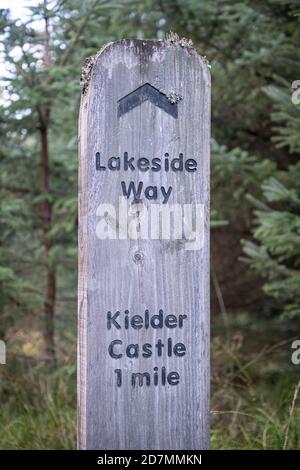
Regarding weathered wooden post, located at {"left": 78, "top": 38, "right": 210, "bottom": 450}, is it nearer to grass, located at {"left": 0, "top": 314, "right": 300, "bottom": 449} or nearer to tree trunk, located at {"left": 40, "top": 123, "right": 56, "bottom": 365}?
grass, located at {"left": 0, "top": 314, "right": 300, "bottom": 449}

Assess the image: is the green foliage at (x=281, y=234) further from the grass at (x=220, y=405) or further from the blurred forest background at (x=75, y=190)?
the grass at (x=220, y=405)

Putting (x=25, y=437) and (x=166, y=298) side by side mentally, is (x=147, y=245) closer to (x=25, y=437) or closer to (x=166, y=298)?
(x=166, y=298)

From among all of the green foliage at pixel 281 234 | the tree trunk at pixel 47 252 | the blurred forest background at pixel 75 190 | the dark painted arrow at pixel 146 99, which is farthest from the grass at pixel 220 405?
the dark painted arrow at pixel 146 99

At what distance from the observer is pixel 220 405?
5293mm

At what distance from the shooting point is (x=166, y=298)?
9.87ft

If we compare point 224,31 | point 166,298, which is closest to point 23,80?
point 224,31

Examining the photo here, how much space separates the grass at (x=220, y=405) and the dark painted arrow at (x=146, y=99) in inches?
70.1

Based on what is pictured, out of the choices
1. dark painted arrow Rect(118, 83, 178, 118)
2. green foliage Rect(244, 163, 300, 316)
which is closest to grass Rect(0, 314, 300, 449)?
green foliage Rect(244, 163, 300, 316)

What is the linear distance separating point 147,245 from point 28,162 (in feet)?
12.1

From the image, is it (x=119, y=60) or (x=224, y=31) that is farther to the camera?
(x=224, y=31)

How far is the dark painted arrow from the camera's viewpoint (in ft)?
9.82

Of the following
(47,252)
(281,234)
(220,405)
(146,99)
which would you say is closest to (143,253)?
(146,99)

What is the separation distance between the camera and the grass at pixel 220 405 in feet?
14.6

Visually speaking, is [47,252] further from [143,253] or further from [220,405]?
[143,253]
